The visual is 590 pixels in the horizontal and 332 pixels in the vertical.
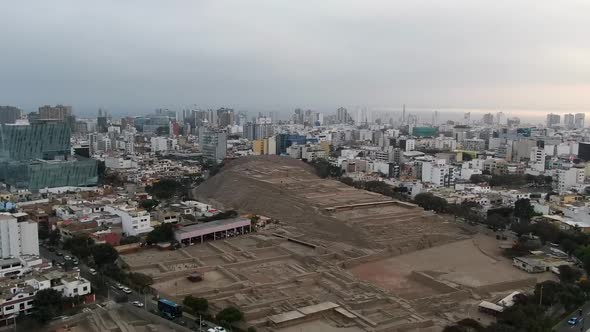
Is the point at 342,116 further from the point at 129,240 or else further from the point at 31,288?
the point at 31,288

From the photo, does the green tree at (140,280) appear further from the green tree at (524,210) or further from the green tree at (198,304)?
the green tree at (524,210)

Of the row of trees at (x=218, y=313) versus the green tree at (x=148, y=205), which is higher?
the green tree at (x=148, y=205)

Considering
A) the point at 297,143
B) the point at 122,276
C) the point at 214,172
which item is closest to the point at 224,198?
the point at 214,172

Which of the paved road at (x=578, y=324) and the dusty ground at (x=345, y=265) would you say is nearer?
the paved road at (x=578, y=324)

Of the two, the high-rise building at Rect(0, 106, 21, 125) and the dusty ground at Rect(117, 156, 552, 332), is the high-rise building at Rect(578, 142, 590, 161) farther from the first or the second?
the high-rise building at Rect(0, 106, 21, 125)

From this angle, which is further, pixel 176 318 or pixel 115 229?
pixel 115 229

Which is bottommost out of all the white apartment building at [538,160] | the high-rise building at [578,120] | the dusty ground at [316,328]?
the dusty ground at [316,328]

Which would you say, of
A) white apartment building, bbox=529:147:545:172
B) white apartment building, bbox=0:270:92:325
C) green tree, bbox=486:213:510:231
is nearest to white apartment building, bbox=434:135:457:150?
white apartment building, bbox=529:147:545:172

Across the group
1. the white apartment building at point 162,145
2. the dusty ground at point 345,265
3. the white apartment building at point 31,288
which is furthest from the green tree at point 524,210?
the white apartment building at point 162,145

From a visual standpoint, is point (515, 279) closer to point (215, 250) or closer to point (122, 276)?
point (215, 250)
